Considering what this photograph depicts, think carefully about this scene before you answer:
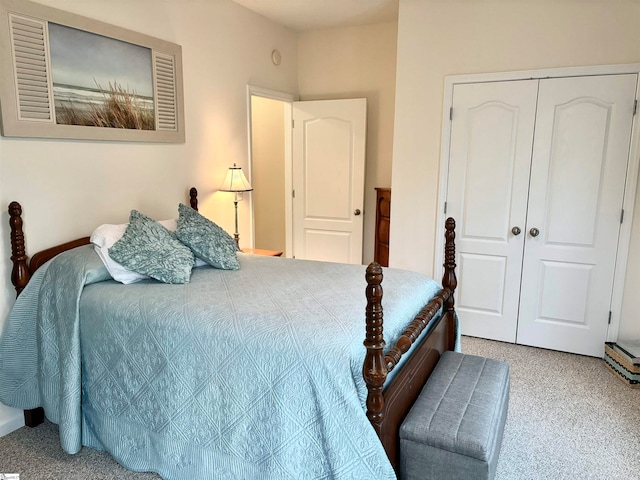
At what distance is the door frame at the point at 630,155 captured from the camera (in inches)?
125

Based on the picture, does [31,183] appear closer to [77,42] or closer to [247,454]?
[77,42]

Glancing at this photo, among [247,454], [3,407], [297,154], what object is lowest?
[3,407]

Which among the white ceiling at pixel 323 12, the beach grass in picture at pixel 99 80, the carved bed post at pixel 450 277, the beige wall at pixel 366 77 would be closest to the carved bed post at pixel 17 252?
the beach grass in picture at pixel 99 80

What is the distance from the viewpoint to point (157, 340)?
205 cm

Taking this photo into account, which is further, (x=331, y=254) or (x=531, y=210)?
(x=331, y=254)

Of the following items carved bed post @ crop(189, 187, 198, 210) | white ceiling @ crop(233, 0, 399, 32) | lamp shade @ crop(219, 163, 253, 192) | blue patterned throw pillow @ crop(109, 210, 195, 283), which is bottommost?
blue patterned throw pillow @ crop(109, 210, 195, 283)

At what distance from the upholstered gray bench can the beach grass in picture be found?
2.46m

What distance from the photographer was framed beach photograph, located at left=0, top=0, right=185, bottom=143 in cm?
238

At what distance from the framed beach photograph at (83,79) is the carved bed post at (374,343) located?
204cm

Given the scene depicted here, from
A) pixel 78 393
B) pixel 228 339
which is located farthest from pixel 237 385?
pixel 78 393

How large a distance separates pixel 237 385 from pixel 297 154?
3382 mm

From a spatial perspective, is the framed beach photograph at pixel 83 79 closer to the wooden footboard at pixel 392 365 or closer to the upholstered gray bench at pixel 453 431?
the wooden footboard at pixel 392 365

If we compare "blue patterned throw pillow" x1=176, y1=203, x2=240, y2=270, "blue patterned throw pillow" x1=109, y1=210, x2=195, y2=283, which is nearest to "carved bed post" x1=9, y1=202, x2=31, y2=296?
"blue patterned throw pillow" x1=109, y1=210, x2=195, y2=283

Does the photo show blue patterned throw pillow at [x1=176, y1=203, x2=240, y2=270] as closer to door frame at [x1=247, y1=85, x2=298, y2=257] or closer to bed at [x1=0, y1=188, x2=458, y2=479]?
bed at [x1=0, y1=188, x2=458, y2=479]
